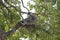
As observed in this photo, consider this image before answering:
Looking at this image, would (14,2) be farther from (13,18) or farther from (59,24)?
(59,24)

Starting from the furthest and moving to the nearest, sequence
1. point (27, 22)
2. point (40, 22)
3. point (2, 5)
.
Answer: point (40, 22) < point (2, 5) < point (27, 22)

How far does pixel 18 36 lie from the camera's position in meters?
7.51

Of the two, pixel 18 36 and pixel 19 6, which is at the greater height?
pixel 19 6

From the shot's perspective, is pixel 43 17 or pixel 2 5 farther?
pixel 43 17

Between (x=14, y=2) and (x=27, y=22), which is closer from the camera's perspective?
(x=27, y=22)

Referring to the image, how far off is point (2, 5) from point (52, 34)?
6.63ft

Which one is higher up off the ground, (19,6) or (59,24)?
(19,6)

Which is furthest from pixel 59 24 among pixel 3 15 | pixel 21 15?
pixel 3 15

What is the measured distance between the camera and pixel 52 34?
7.28 metres

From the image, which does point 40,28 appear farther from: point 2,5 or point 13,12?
point 2,5

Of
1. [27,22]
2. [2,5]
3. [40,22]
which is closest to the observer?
[27,22]

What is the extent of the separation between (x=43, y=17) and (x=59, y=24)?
29.0 inches

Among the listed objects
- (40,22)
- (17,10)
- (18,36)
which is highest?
(17,10)

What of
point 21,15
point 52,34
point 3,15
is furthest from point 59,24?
point 3,15
